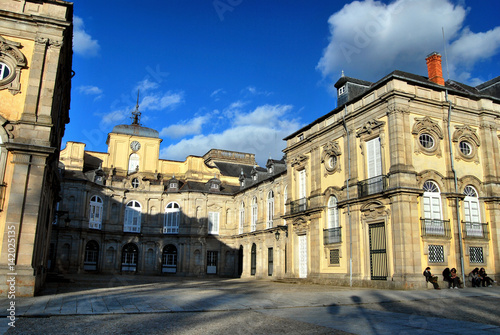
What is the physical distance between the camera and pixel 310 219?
79.8ft

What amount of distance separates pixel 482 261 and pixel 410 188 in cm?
529

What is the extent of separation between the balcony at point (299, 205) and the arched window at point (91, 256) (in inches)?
839

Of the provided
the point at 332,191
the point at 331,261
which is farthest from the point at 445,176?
the point at 331,261

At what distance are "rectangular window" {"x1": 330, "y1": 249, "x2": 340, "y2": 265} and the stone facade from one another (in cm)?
1404

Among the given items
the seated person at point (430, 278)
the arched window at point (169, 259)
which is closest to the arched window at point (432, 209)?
the seated person at point (430, 278)

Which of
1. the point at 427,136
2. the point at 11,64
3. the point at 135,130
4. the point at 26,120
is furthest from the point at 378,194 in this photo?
the point at 135,130

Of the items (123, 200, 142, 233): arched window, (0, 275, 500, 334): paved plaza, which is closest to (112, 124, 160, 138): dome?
(123, 200, 142, 233): arched window

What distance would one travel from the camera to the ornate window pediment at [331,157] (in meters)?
22.8

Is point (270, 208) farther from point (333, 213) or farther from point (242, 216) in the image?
point (333, 213)

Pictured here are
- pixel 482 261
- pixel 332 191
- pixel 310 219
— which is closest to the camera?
pixel 482 261

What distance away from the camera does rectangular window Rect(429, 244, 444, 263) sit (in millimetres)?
17969

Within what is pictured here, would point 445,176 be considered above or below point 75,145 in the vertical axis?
below

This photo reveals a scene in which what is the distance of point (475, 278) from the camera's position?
17.9 metres

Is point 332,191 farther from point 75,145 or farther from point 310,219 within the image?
→ point 75,145
